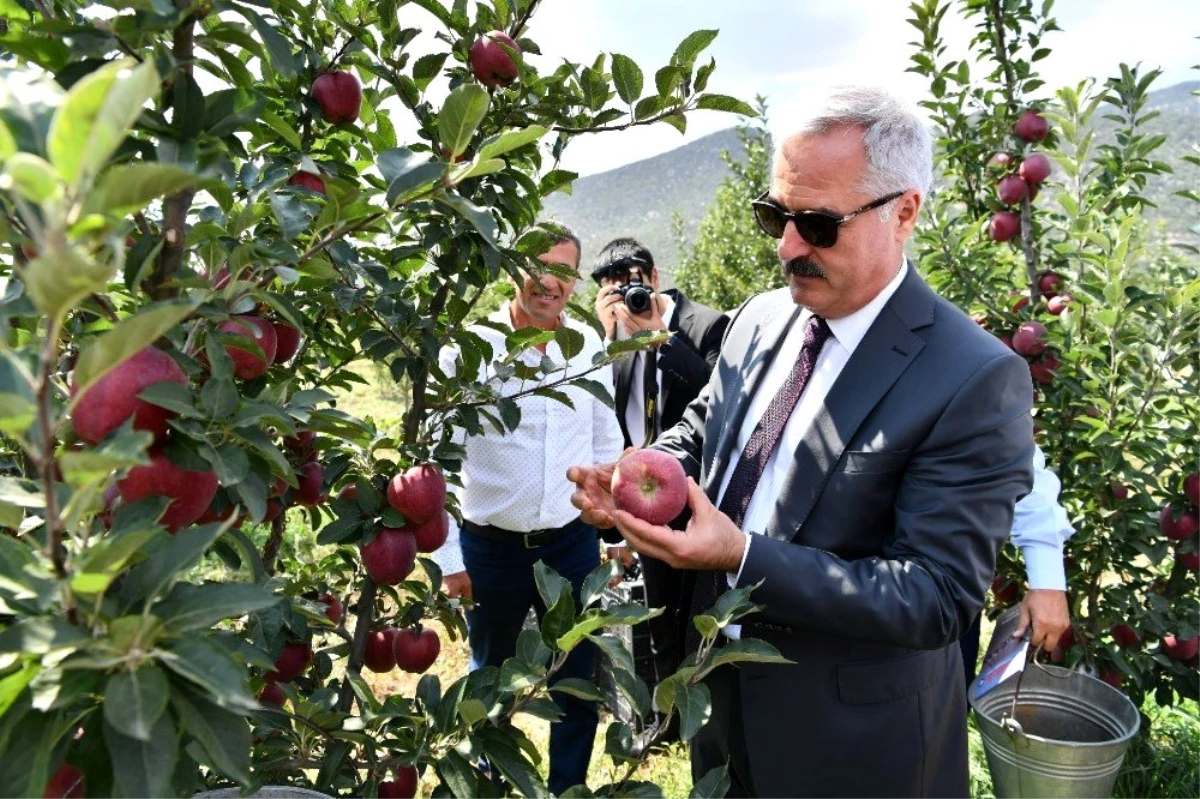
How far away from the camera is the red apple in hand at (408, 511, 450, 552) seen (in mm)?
1617

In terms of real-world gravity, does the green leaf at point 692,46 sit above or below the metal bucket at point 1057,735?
above

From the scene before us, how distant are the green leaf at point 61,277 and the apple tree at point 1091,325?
8.78ft

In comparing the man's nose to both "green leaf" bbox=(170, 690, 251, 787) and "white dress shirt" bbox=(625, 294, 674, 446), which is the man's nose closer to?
"green leaf" bbox=(170, 690, 251, 787)

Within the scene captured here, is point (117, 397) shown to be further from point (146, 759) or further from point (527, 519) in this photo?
point (527, 519)

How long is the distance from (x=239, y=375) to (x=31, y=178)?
0.65m

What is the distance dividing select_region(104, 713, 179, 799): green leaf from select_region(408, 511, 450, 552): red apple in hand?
0.99 meters

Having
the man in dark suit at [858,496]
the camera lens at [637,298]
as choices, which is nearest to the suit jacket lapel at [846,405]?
the man in dark suit at [858,496]

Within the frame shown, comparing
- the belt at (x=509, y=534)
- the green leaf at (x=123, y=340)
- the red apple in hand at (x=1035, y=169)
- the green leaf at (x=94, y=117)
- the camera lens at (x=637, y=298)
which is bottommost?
the belt at (x=509, y=534)

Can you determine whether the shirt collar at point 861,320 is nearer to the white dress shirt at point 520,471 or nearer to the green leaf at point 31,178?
the white dress shirt at point 520,471

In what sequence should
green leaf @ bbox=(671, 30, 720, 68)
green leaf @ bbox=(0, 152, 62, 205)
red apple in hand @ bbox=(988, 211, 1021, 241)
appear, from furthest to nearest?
red apple in hand @ bbox=(988, 211, 1021, 241)
green leaf @ bbox=(671, 30, 720, 68)
green leaf @ bbox=(0, 152, 62, 205)

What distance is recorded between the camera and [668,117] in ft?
4.49

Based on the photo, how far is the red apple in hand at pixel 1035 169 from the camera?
9.82 feet

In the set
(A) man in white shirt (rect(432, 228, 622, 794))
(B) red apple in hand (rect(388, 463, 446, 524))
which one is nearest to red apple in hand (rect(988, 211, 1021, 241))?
(A) man in white shirt (rect(432, 228, 622, 794))

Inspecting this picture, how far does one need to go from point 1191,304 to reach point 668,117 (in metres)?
1.93
